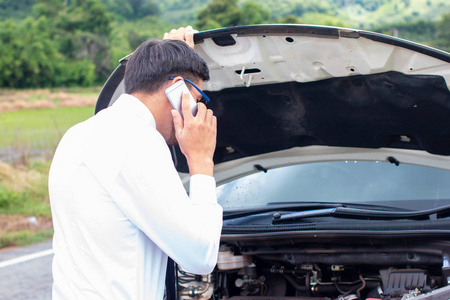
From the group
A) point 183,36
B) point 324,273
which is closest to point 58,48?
point 183,36

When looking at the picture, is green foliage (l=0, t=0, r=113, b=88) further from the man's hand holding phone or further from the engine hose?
the man's hand holding phone

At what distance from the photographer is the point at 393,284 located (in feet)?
8.45

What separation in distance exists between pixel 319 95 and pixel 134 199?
1604 mm

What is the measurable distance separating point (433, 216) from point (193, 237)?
1.62 m

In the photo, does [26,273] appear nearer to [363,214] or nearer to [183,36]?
[183,36]

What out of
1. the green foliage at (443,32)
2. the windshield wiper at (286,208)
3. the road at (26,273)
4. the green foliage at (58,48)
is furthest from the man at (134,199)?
the green foliage at (443,32)

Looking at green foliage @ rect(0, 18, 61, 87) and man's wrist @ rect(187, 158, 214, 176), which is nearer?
Answer: man's wrist @ rect(187, 158, 214, 176)

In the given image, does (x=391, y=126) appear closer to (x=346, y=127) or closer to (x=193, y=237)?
(x=346, y=127)

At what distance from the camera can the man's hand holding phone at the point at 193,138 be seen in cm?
175

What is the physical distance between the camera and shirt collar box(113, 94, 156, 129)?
173 cm

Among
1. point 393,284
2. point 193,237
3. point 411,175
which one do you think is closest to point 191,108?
point 193,237

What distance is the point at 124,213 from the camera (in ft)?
5.22

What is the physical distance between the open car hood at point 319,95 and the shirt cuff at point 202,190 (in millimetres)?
1046

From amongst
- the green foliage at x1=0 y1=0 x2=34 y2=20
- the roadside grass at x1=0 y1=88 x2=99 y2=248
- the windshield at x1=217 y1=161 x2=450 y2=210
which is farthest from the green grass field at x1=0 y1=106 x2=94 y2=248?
the green foliage at x1=0 y1=0 x2=34 y2=20
